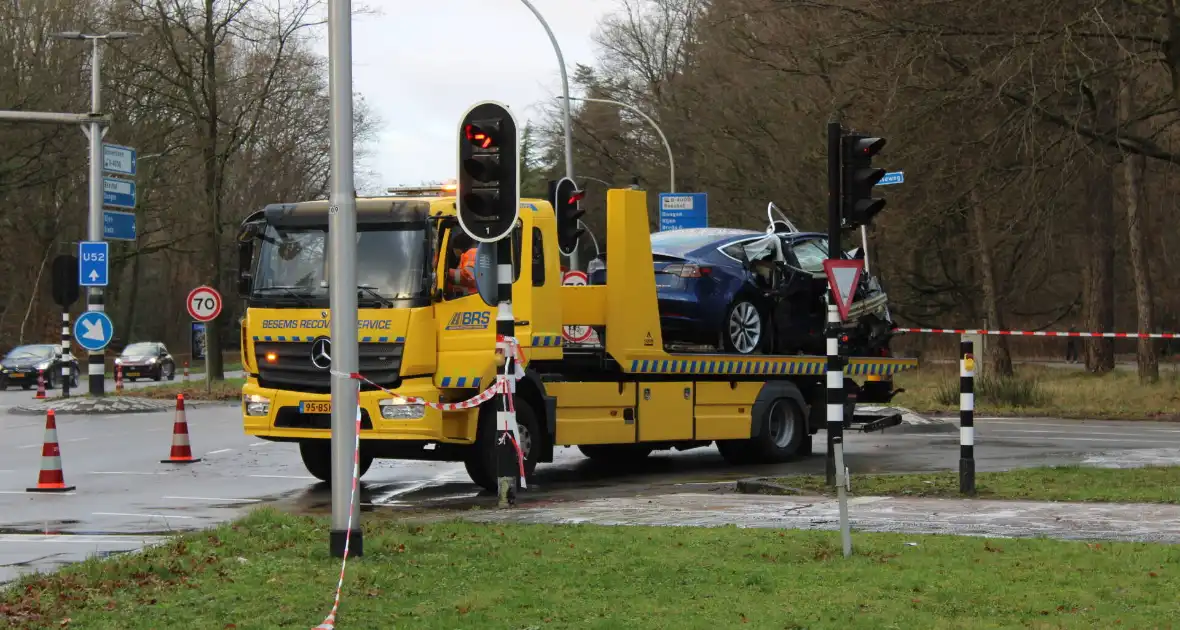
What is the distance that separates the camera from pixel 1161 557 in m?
9.55

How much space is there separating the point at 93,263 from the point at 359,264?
15.8 metres

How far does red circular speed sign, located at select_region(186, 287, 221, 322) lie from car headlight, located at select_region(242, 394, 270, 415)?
1641 cm

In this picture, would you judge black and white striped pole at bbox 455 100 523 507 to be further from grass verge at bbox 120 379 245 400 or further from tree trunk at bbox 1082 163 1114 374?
tree trunk at bbox 1082 163 1114 374

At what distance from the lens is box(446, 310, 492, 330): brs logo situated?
50.4 feet

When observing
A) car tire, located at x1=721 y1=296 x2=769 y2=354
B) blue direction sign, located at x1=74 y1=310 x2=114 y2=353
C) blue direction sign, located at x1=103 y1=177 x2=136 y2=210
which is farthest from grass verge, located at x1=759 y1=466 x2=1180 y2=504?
blue direction sign, located at x1=103 y1=177 x2=136 y2=210

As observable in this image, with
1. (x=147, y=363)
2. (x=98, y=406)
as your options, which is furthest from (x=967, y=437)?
(x=147, y=363)

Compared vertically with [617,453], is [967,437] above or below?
above

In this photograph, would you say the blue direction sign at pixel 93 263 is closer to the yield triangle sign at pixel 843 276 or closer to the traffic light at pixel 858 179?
the traffic light at pixel 858 179

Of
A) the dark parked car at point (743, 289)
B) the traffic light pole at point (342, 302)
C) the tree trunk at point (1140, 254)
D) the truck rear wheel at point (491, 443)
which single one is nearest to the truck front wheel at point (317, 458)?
the truck rear wheel at point (491, 443)

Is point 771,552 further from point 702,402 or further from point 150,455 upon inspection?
point 150,455

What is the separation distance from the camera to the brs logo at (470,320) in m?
15.4

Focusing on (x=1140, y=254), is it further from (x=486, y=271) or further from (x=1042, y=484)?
(x=486, y=271)

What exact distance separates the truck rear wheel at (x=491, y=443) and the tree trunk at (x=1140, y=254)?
1754 cm

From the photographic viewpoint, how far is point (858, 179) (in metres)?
13.7
